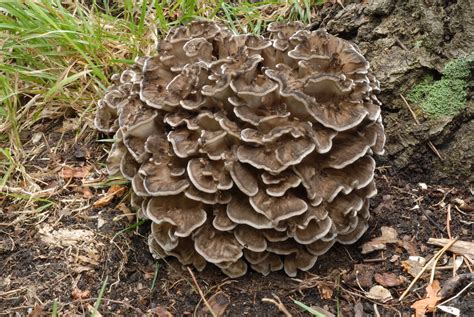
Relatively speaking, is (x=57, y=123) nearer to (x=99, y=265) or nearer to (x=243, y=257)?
(x=99, y=265)

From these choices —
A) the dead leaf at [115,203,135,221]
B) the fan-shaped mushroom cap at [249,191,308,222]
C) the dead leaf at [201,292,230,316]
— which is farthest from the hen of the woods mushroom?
the dead leaf at [115,203,135,221]

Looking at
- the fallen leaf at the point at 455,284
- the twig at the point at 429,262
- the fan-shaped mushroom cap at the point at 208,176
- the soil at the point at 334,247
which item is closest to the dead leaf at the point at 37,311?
the soil at the point at 334,247

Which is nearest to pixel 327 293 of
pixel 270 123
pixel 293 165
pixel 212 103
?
pixel 293 165

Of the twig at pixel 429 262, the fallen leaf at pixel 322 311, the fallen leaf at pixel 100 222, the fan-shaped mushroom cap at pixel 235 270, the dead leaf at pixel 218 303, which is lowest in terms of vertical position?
the fallen leaf at pixel 100 222

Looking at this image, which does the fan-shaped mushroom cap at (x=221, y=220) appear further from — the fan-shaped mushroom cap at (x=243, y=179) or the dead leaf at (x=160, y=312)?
the dead leaf at (x=160, y=312)

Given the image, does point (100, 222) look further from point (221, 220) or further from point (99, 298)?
point (221, 220)
